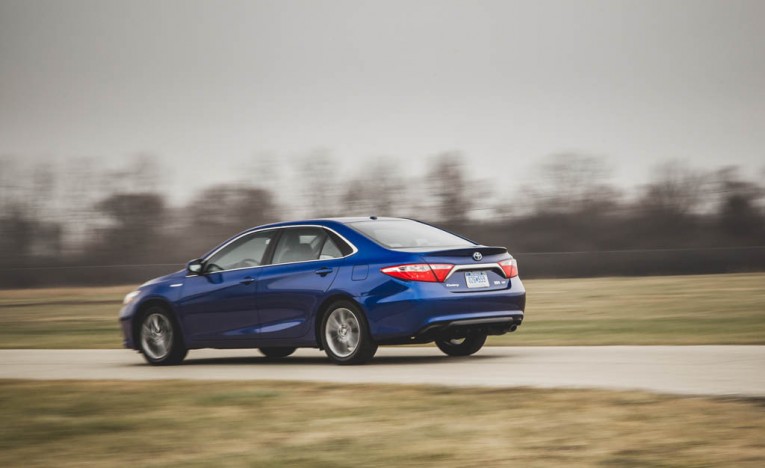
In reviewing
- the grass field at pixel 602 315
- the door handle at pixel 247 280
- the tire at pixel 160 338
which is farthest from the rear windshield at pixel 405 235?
the grass field at pixel 602 315

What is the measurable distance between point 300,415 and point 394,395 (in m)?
1.11

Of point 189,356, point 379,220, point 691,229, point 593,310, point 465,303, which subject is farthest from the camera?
point 691,229

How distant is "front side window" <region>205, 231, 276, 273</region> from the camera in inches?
536

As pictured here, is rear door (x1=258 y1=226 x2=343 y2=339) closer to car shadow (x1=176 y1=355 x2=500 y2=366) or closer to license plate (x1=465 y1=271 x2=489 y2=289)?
car shadow (x1=176 y1=355 x2=500 y2=366)

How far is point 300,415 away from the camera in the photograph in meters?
8.67

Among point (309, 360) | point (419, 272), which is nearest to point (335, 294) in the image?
point (419, 272)

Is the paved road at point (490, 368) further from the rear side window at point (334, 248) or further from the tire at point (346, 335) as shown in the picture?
the rear side window at point (334, 248)

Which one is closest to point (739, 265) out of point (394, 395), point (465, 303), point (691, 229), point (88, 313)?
point (691, 229)

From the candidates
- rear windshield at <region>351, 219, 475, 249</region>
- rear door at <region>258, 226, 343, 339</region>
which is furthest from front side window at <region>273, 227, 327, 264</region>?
rear windshield at <region>351, 219, 475, 249</region>

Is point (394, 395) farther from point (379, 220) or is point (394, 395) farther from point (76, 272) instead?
point (76, 272)

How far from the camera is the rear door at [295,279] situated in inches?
498

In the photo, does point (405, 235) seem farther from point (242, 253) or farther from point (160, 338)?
point (160, 338)

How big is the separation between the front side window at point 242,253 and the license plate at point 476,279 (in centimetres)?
252

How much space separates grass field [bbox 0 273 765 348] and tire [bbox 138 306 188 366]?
4534 mm
